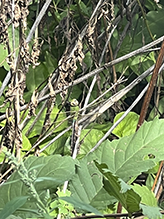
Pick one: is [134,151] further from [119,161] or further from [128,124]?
[128,124]

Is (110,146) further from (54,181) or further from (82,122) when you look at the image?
(82,122)

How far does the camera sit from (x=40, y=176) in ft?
1.22

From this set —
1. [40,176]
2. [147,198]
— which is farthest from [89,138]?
[40,176]

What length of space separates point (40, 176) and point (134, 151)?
144 millimetres

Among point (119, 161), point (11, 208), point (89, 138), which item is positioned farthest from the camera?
point (89, 138)

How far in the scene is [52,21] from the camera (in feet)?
3.65

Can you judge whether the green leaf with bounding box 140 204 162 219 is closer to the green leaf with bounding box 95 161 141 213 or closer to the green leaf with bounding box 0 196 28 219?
the green leaf with bounding box 95 161 141 213

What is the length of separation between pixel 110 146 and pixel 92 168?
0.05m

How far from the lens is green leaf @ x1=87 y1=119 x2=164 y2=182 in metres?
0.42

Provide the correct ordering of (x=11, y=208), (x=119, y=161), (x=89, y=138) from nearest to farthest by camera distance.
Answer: (x=11, y=208) → (x=119, y=161) → (x=89, y=138)

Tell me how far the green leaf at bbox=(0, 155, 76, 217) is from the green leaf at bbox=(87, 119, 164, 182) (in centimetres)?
4

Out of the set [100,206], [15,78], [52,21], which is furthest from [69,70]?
[52,21]

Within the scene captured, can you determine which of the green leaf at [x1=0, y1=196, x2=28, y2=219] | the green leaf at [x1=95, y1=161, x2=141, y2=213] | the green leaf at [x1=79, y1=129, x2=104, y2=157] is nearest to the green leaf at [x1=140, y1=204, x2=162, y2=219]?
the green leaf at [x1=95, y1=161, x2=141, y2=213]

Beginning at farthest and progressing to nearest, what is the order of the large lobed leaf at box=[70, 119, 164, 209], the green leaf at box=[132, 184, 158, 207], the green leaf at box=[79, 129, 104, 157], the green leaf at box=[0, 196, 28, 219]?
the green leaf at box=[79, 129, 104, 157] < the green leaf at box=[132, 184, 158, 207] < the large lobed leaf at box=[70, 119, 164, 209] < the green leaf at box=[0, 196, 28, 219]
